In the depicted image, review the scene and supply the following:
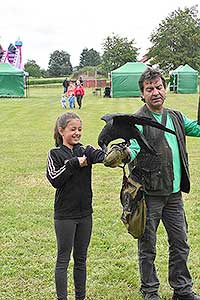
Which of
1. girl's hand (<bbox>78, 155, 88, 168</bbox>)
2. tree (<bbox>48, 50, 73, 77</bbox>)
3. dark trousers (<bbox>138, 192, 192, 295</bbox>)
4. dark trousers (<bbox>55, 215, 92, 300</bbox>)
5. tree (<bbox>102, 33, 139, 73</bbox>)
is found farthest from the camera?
tree (<bbox>48, 50, 73, 77</bbox>)

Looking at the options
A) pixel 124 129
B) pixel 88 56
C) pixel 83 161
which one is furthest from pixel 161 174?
pixel 88 56

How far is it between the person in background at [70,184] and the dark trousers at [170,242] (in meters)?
0.47

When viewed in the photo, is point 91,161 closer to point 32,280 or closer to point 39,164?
point 32,280

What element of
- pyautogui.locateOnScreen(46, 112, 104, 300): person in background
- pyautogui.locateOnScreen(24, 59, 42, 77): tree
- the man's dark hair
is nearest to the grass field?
pyautogui.locateOnScreen(46, 112, 104, 300): person in background

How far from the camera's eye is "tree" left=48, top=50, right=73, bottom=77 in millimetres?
105875

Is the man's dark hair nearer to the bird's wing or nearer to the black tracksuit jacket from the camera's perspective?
the bird's wing

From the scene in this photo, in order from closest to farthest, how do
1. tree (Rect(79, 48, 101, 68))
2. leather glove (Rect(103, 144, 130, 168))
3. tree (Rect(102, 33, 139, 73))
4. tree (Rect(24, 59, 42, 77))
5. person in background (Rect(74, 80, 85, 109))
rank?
leather glove (Rect(103, 144, 130, 168)) < person in background (Rect(74, 80, 85, 109)) < tree (Rect(102, 33, 139, 73)) < tree (Rect(24, 59, 42, 77)) < tree (Rect(79, 48, 101, 68))

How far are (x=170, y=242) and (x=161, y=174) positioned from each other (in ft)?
1.86

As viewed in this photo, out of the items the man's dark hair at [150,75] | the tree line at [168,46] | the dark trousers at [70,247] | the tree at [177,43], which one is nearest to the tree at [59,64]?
the tree line at [168,46]

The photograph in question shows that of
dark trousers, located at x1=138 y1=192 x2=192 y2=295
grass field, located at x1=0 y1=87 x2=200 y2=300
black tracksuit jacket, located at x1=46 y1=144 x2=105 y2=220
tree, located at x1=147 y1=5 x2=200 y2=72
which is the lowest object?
grass field, located at x1=0 y1=87 x2=200 y2=300

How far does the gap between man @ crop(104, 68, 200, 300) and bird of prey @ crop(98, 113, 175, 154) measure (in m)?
0.06

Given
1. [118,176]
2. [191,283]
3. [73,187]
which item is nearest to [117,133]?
[73,187]

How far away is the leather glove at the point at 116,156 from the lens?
124 inches

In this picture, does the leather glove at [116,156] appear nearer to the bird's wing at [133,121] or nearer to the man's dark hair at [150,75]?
the bird's wing at [133,121]
